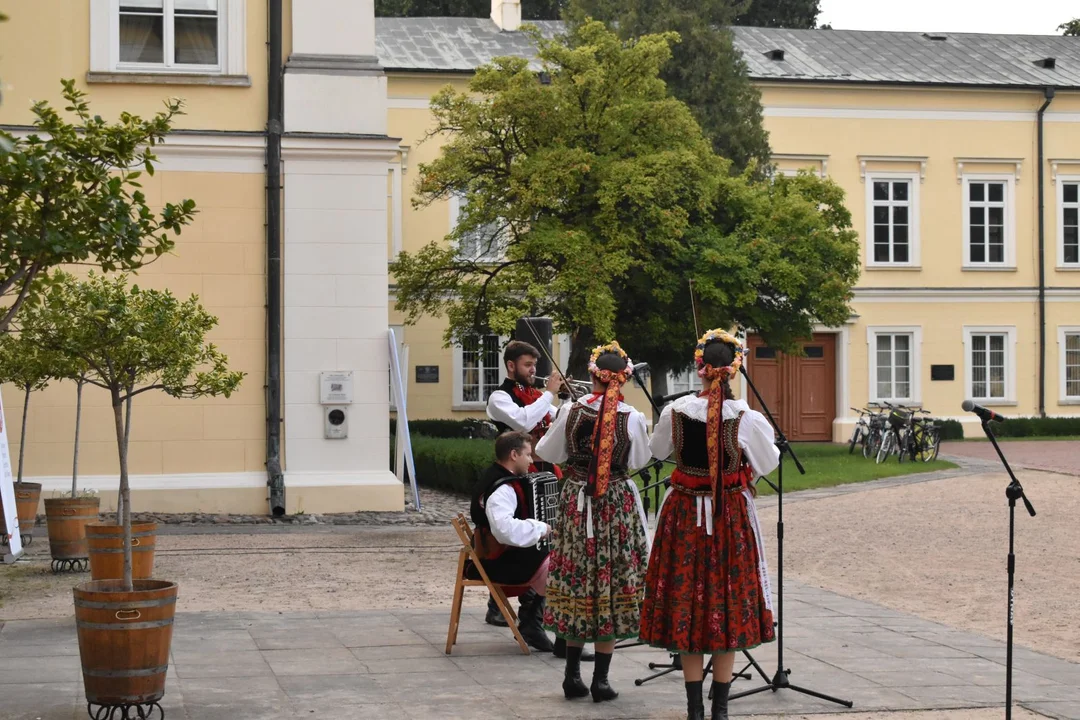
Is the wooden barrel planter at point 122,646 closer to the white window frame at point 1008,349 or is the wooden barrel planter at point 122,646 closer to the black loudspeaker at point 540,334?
the black loudspeaker at point 540,334

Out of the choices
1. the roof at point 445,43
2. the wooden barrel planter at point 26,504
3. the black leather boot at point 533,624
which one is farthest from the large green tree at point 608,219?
the black leather boot at point 533,624

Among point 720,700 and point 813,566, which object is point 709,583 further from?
point 813,566

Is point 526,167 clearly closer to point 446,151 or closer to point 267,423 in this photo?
point 446,151

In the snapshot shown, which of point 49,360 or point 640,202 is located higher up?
point 640,202

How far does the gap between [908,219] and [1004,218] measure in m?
2.34

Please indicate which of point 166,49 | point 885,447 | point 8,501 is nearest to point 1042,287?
point 885,447

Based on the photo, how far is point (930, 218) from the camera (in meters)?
32.1

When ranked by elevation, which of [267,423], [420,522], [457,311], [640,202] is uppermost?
[640,202]

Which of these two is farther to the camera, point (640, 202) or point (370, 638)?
point (640, 202)

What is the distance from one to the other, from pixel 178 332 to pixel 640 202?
554 inches

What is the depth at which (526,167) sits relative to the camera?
70.0 feet

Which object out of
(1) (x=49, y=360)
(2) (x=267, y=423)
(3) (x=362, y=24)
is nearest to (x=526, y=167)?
(3) (x=362, y=24)

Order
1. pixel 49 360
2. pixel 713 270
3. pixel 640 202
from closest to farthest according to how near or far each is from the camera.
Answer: pixel 49 360, pixel 640 202, pixel 713 270

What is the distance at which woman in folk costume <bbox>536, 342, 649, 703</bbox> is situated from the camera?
6766 millimetres
